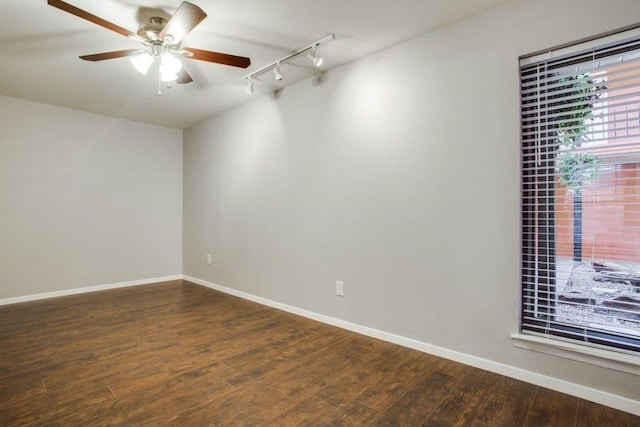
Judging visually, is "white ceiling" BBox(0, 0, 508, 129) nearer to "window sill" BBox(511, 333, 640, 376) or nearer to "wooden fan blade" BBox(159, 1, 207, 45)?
"wooden fan blade" BBox(159, 1, 207, 45)

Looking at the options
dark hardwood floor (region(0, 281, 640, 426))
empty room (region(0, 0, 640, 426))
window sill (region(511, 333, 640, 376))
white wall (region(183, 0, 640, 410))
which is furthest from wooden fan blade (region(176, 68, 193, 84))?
window sill (region(511, 333, 640, 376))

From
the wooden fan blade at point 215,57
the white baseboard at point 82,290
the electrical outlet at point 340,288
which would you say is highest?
the wooden fan blade at point 215,57

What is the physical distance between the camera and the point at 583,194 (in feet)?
6.31

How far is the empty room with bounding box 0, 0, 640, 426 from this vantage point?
1815 mm

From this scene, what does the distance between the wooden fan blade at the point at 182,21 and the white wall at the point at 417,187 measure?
1446mm

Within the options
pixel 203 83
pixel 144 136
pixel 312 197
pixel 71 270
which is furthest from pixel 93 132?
pixel 312 197

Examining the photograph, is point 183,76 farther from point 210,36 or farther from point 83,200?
point 83,200

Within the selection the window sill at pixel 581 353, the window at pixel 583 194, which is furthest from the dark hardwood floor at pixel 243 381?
the window at pixel 583 194

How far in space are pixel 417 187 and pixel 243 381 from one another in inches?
72.7

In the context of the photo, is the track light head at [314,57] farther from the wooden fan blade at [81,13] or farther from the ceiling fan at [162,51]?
the wooden fan blade at [81,13]

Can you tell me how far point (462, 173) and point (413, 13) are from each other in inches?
45.3

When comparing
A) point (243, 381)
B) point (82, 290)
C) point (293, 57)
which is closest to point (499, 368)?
point (243, 381)

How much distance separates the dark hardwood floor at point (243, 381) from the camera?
5.62 ft

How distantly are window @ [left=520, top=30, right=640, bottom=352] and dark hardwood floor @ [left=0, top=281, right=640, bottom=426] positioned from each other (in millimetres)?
508
